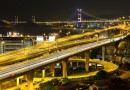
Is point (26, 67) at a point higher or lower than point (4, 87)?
higher

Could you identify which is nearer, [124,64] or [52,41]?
[124,64]

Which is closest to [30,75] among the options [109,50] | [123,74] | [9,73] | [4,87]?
[9,73]

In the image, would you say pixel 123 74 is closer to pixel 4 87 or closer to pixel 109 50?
pixel 4 87

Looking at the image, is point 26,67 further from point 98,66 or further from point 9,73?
point 98,66

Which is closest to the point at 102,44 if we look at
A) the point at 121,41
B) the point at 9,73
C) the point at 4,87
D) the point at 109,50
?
the point at 121,41

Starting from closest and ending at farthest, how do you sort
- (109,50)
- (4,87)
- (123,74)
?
1. (4,87)
2. (123,74)
3. (109,50)

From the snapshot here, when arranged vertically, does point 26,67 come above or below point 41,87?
above

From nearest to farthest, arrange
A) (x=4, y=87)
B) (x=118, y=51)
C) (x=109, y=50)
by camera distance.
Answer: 1. (x=4, y=87)
2. (x=118, y=51)
3. (x=109, y=50)

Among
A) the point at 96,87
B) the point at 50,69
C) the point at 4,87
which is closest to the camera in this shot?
the point at 96,87

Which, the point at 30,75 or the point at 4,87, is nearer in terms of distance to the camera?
the point at 30,75
